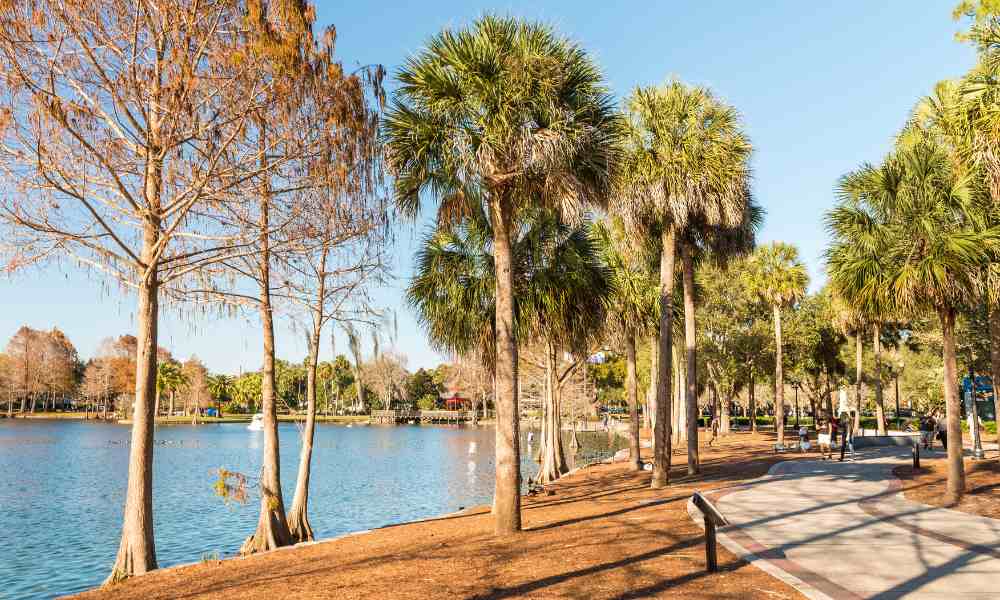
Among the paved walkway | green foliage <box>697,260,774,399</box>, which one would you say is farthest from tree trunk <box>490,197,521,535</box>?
green foliage <box>697,260,774,399</box>

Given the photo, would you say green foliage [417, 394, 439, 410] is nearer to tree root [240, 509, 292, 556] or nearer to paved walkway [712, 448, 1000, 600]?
paved walkway [712, 448, 1000, 600]

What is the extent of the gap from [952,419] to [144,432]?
17641 mm

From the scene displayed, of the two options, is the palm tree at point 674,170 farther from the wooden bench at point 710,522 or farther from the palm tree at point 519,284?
the wooden bench at point 710,522

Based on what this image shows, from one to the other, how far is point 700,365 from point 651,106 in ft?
121

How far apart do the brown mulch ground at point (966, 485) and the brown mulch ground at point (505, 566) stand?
5930 mm

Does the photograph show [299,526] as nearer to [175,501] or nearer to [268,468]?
[268,468]

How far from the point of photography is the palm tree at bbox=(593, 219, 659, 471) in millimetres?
25031

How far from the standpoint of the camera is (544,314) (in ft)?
60.8

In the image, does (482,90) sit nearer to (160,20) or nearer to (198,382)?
(160,20)

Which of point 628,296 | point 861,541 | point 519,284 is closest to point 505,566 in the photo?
point 861,541

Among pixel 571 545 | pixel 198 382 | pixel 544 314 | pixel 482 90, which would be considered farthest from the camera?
pixel 198 382

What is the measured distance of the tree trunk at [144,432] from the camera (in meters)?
12.0

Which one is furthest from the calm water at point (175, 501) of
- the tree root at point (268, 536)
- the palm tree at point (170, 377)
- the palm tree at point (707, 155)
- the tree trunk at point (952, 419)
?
the palm tree at point (170, 377)

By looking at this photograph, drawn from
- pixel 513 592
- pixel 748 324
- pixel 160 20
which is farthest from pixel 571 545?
pixel 748 324
